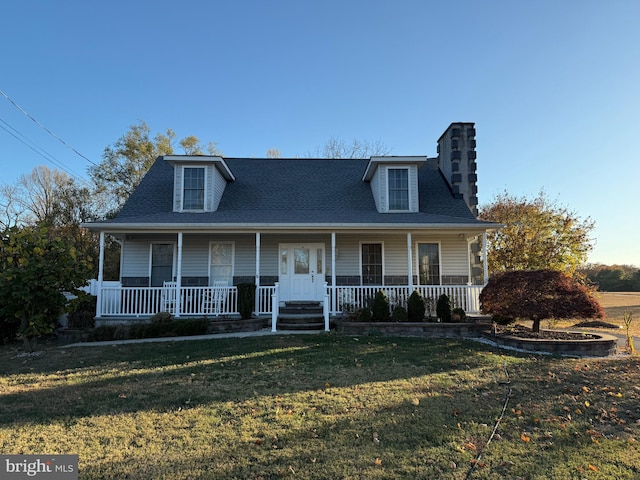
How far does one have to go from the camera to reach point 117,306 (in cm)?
1083

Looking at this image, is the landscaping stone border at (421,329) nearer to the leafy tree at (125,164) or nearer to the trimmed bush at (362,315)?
the trimmed bush at (362,315)

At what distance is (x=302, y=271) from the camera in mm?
12594

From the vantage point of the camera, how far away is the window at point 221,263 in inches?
491

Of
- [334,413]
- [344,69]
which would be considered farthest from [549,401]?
[344,69]

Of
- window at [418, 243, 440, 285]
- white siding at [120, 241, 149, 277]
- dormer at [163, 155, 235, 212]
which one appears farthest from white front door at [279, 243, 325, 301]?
white siding at [120, 241, 149, 277]

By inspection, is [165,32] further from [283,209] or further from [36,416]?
[36,416]

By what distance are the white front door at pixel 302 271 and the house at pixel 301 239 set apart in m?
0.03

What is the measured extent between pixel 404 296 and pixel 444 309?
1298mm

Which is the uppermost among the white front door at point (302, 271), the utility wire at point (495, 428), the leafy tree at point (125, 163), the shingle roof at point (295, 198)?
the leafy tree at point (125, 163)

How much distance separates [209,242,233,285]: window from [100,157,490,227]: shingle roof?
47.8 inches

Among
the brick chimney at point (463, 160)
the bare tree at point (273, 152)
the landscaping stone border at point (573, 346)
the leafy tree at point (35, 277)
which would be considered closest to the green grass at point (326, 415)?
the landscaping stone border at point (573, 346)

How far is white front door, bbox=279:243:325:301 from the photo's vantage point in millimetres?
12375

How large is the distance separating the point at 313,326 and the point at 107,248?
1752cm

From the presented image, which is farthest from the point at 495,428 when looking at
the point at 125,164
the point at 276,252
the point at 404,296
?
the point at 125,164
